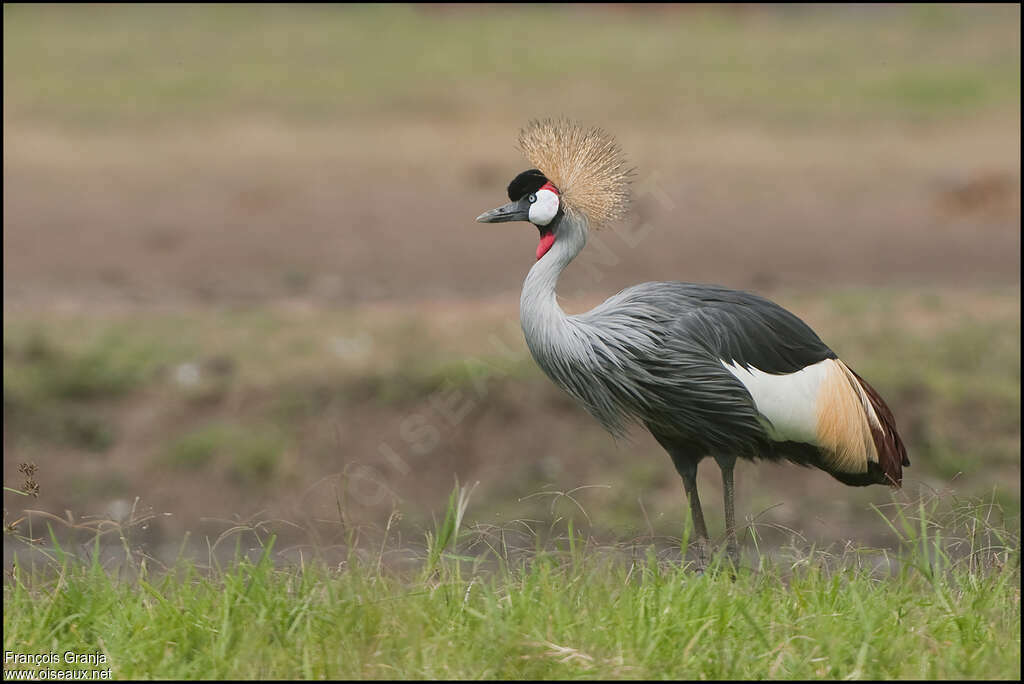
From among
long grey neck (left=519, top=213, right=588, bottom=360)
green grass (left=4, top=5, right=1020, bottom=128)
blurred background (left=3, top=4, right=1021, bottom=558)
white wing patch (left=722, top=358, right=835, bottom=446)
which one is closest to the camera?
long grey neck (left=519, top=213, right=588, bottom=360)

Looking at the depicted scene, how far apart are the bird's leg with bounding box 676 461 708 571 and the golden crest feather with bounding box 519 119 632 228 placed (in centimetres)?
69

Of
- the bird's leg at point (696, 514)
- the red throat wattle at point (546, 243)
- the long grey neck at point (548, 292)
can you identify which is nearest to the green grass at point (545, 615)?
the bird's leg at point (696, 514)

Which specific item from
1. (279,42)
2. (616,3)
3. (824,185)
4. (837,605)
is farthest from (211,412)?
(616,3)

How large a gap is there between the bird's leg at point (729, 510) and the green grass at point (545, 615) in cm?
12

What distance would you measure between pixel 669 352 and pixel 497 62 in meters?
11.5

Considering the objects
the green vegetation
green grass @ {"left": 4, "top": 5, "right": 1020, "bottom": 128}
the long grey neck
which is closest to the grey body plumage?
the long grey neck

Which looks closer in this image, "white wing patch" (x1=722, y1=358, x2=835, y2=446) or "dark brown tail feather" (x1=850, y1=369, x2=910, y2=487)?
"white wing patch" (x1=722, y1=358, x2=835, y2=446)

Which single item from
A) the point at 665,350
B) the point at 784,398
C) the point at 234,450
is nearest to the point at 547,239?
the point at 665,350

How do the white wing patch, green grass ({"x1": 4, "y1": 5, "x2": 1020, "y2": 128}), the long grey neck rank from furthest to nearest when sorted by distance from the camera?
green grass ({"x1": 4, "y1": 5, "x2": 1020, "y2": 128}) → the white wing patch → the long grey neck

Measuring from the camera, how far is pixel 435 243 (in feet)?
32.5

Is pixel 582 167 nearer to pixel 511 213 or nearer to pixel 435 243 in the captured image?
pixel 511 213

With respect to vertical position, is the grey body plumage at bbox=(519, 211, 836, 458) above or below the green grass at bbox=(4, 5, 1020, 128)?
below

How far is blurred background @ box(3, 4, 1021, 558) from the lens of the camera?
679 centimetres

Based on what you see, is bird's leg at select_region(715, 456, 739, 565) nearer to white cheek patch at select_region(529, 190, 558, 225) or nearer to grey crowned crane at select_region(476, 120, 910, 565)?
grey crowned crane at select_region(476, 120, 910, 565)
